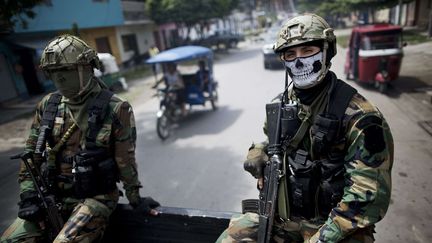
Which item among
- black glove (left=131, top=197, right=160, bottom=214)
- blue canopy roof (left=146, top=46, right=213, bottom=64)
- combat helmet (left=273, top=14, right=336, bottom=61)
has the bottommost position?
black glove (left=131, top=197, right=160, bottom=214)

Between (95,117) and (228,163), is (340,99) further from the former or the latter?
(228,163)

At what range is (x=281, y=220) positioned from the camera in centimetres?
218

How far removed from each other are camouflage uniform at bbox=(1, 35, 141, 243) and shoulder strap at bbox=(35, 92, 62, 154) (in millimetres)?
36

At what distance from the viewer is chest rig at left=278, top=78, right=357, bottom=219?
1896mm

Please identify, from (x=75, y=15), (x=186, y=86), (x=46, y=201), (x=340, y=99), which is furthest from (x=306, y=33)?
(x=75, y=15)

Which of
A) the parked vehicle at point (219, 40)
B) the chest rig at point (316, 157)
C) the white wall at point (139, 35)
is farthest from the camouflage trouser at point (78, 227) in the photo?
the parked vehicle at point (219, 40)

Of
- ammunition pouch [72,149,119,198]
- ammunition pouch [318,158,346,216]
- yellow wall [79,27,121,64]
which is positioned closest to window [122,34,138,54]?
yellow wall [79,27,121,64]

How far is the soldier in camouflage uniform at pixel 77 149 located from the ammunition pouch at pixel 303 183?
122cm

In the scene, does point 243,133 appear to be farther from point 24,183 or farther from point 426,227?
point 24,183

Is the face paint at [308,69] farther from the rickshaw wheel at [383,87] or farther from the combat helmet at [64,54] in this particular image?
the rickshaw wheel at [383,87]

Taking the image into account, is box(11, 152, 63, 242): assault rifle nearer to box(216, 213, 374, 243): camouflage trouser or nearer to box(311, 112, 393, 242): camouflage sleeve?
box(216, 213, 374, 243): camouflage trouser

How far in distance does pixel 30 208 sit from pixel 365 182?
2.36 metres

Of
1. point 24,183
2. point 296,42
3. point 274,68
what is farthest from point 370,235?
point 274,68

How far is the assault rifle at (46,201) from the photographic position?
99.0 inches
